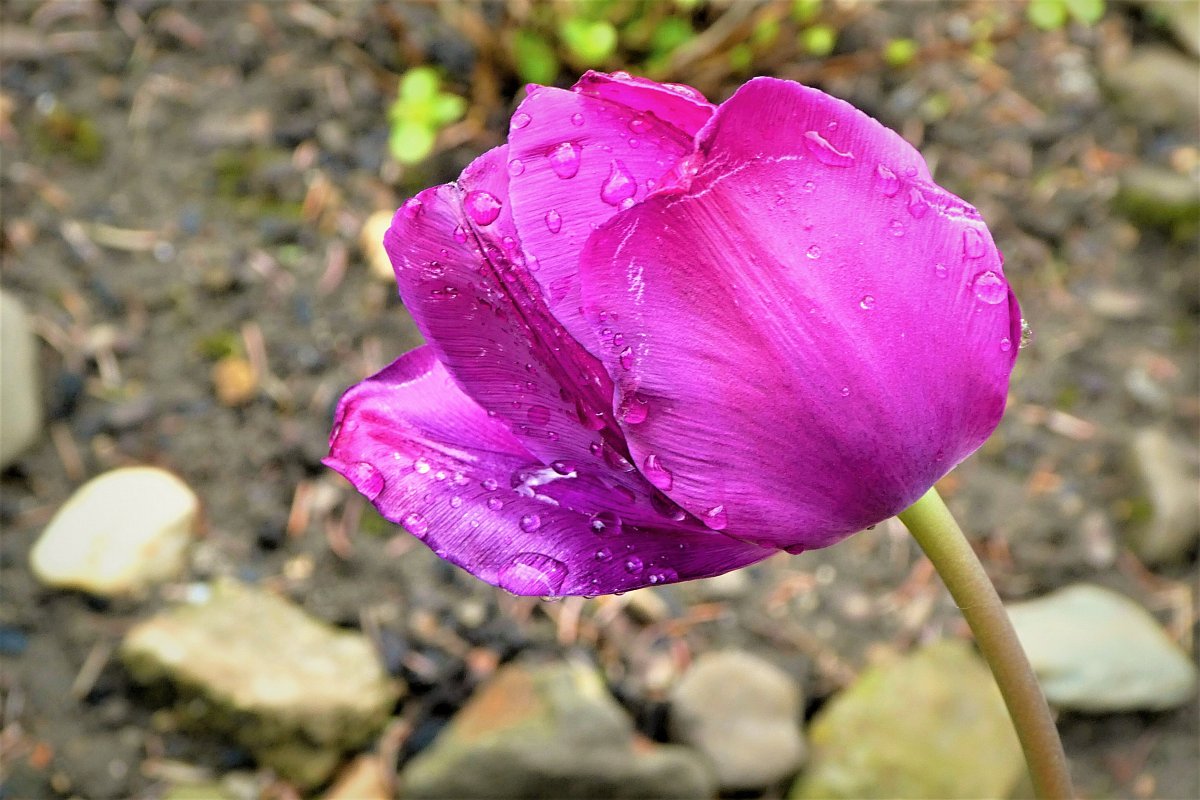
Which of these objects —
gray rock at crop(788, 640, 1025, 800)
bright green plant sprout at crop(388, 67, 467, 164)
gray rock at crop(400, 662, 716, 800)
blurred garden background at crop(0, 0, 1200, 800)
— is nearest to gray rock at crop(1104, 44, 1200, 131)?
blurred garden background at crop(0, 0, 1200, 800)

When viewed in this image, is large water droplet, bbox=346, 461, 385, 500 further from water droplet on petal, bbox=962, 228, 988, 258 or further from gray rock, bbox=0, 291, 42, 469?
gray rock, bbox=0, 291, 42, 469

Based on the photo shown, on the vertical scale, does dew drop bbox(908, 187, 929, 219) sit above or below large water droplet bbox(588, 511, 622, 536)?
above

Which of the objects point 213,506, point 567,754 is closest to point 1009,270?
point 567,754

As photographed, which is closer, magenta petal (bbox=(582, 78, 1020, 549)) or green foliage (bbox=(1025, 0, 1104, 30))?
magenta petal (bbox=(582, 78, 1020, 549))

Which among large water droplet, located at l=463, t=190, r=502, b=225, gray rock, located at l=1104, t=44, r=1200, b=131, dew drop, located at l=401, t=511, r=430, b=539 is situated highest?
large water droplet, located at l=463, t=190, r=502, b=225

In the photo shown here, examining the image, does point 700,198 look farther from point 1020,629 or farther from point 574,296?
point 1020,629

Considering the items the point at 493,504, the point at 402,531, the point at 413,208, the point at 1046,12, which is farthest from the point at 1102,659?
the point at 413,208

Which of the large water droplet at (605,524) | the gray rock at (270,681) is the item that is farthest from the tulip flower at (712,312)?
the gray rock at (270,681)

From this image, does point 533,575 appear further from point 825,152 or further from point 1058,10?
point 1058,10
